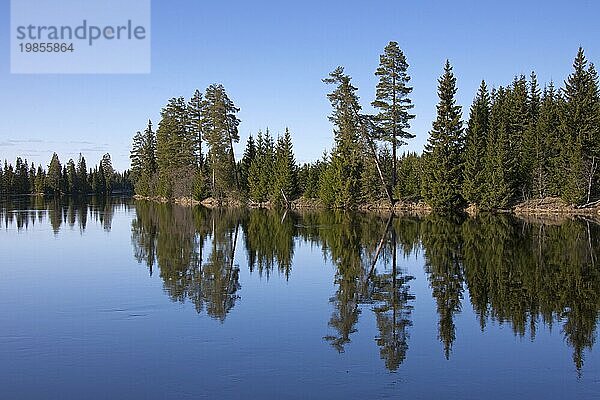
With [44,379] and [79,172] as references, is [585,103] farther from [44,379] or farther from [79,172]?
[79,172]

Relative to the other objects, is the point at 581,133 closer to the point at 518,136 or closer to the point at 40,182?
the point at 518,136

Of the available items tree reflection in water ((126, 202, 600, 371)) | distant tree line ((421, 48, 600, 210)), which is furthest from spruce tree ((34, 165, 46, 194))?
tree reflection in water ((126, 202, 600, 371))

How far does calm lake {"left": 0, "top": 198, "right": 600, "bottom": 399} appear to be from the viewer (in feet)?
28.8

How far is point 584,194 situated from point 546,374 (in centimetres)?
4381

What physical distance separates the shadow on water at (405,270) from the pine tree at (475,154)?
15.6 meters

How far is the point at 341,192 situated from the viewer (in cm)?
5666

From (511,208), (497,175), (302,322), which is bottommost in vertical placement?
(302,322)

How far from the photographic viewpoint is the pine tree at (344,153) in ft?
174

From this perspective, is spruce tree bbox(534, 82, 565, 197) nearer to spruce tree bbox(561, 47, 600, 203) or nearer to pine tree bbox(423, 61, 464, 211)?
spruce tree bbox(561, 47, 600, 203)

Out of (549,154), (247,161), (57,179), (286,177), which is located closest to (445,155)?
(549,154)

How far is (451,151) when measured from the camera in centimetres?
5169

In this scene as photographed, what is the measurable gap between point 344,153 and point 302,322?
146 ft

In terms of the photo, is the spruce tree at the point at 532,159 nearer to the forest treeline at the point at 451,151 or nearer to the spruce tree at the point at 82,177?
the forest treeline at the point at 451,151

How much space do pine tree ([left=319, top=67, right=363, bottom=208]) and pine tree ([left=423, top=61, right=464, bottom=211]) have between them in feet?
21.8
